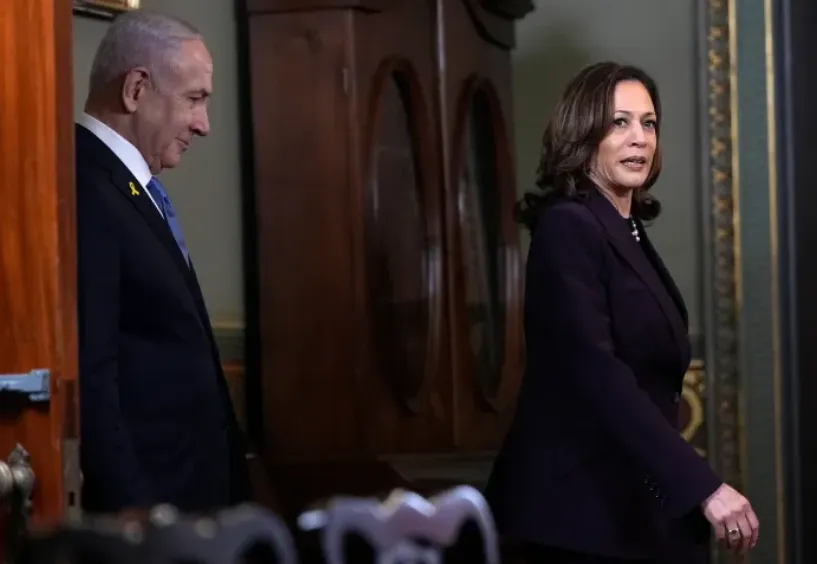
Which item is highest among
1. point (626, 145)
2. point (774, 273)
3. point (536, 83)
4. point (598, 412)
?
point (536, 83)

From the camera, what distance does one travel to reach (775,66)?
330 centimetres

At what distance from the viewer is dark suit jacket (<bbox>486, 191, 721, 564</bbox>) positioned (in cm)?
177

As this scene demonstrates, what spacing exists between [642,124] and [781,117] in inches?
56.0

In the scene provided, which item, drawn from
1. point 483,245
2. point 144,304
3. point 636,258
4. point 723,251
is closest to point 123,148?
point 144,304

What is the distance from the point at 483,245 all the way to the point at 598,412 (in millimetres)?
1555

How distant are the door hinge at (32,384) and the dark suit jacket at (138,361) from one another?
0.50ft

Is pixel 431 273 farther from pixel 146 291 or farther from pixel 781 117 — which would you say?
pixel 146 291

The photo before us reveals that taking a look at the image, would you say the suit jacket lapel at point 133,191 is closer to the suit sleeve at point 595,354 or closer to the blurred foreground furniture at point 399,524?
the suit sleeve at point 595,354

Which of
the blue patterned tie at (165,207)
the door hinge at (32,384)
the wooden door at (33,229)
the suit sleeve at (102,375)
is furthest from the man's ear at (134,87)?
the door hinge at (32,384)

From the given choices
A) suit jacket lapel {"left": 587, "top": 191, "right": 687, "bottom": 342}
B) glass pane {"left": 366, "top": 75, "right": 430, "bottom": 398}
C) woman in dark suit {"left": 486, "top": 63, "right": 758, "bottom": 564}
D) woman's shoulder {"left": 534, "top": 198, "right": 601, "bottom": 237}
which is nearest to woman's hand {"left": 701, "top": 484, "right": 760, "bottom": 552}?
woman in dark suit {"left": 486, "top": 63, "right": 758, "bottom": 564}

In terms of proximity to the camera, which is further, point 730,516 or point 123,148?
point 123,148

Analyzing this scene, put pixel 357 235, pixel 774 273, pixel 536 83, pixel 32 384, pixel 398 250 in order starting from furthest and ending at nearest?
pixel 536 83
pixel 774 273
pixel 398 250
pixel 357 235
pixel 32 384

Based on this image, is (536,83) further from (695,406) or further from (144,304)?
(144,304)

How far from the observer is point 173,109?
196cm
